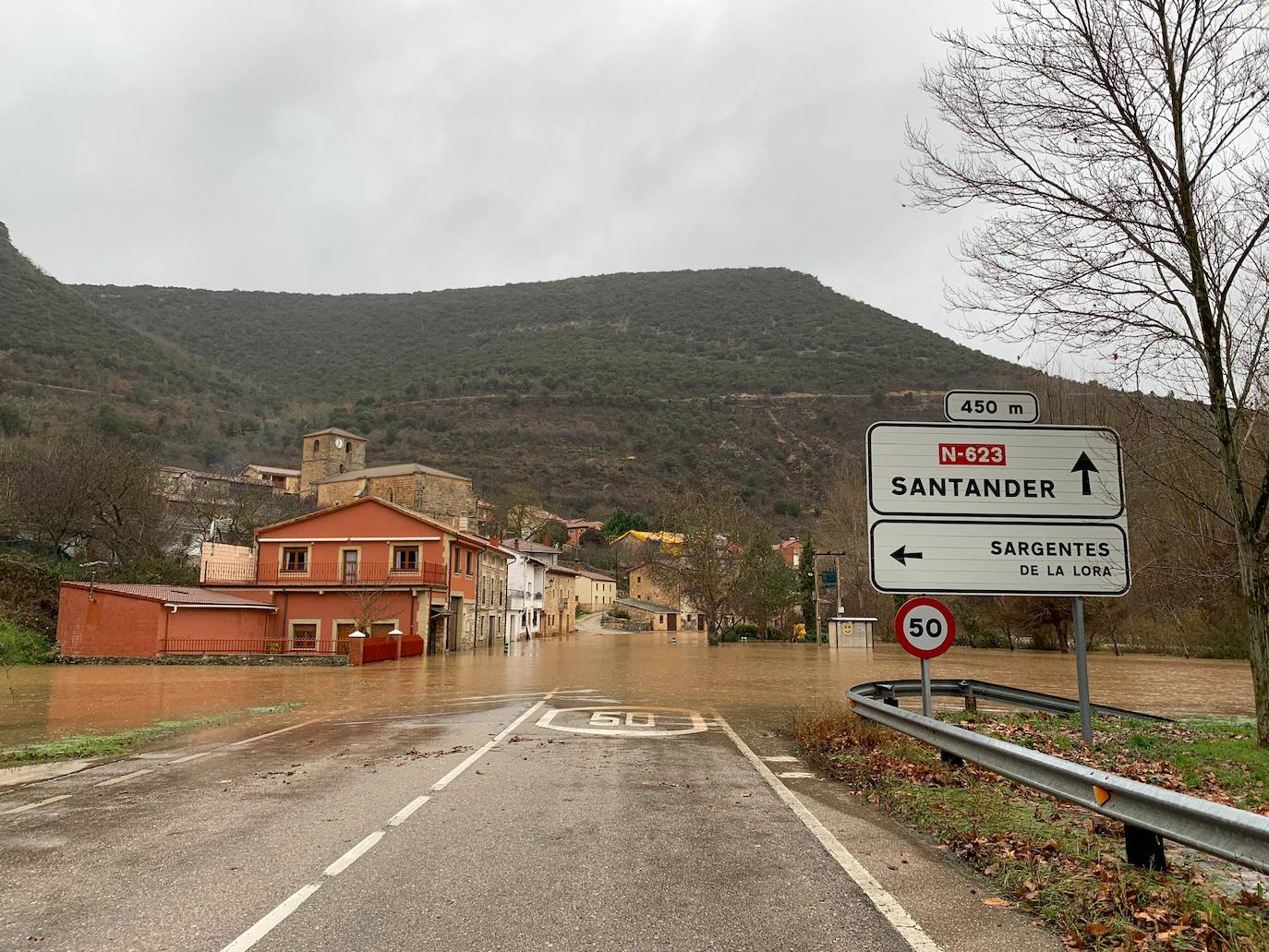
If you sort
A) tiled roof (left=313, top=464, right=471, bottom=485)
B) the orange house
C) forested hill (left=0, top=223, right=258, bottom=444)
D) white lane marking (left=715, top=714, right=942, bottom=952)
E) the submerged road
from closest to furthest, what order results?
white lane marking (left=715, top=714, right=942, bottom=952)
the submerged road
the orange house
forested hill (left=0, top=223, right=258, bottom=444)
tiled roof (left=313, top=464, right=471, bottom=485)

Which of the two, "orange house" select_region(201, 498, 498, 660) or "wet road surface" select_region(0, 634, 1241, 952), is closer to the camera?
"wet road surface" select_region(0, 634, 1241, 952)

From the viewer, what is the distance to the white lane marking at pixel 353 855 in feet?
17.4

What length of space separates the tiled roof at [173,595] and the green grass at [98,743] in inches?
927

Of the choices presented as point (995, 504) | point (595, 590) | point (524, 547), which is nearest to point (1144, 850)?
point (995, 504)

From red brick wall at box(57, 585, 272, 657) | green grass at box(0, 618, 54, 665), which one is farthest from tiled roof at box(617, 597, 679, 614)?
green grass at box(0, 618, 54, 665)

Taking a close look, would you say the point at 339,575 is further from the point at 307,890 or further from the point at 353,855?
the point at 307,890

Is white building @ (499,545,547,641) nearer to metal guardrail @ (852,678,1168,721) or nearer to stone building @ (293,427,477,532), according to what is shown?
stone building @ (293,427,477,532)

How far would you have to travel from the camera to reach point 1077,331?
10.5 meters

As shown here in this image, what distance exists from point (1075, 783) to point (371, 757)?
7876 millimetres

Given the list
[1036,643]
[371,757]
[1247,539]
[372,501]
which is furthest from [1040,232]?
[1036,643]

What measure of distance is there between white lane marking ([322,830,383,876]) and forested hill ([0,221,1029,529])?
8056 centimetres

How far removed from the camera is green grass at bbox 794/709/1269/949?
4230 mm

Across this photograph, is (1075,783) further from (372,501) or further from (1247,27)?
(372,501)

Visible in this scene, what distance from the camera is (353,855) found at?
18.7ft
